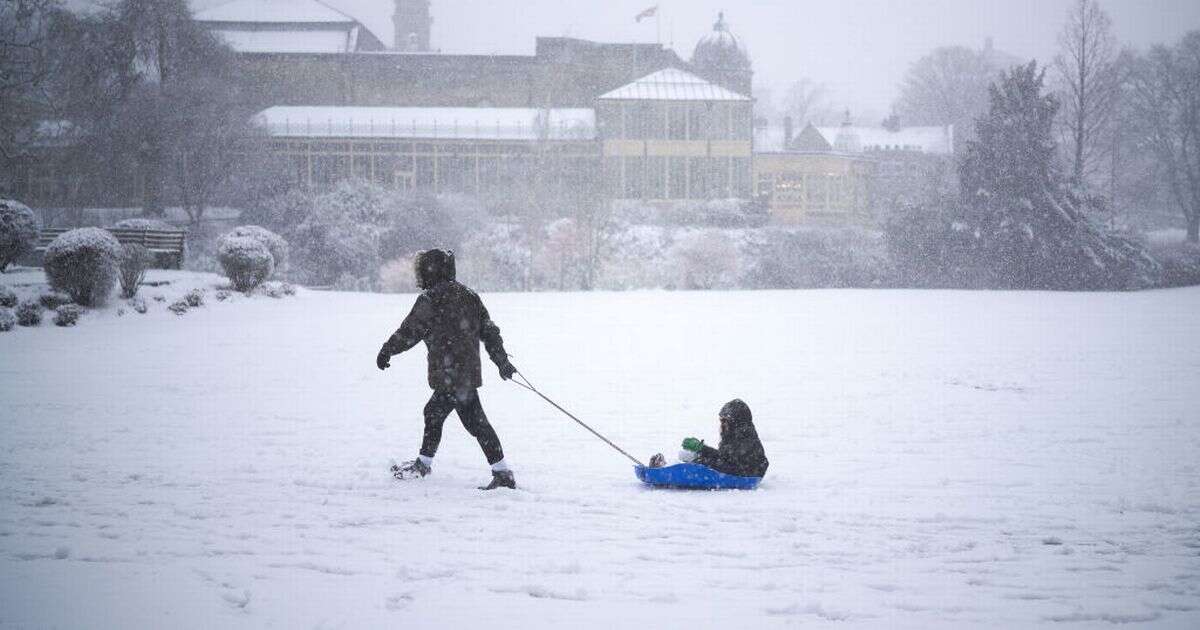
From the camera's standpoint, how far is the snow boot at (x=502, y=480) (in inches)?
237

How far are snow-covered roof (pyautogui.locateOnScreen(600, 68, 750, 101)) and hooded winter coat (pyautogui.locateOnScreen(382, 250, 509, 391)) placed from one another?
4060 cm

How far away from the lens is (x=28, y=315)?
15656mm

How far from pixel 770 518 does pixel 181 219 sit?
36.4 m

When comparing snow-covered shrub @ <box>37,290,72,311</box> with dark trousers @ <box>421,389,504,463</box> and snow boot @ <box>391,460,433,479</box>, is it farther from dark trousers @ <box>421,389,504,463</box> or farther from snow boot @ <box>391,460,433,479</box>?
dark trousers @ <box>421,389,504,463</box>

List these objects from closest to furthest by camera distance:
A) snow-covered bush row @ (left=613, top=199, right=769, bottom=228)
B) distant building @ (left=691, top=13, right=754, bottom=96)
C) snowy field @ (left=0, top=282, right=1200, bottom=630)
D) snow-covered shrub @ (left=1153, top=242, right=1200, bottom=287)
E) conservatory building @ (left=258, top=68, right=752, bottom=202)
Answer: snowy field @ (left=0, top=282, right=1200, bottom=630), snow-covered shrub @ (left=1153, top=242, right=1200, bottom=287), snow-covered bush row @ (left=613, top=199, right=769, bottom=228), conservatory building @ (left=258, top=68, right=752, bottom=202), distant building @ (left=691, top=13, right=754, bottom=96)

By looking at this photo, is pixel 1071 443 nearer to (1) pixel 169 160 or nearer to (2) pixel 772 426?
(2) pixel 772 426

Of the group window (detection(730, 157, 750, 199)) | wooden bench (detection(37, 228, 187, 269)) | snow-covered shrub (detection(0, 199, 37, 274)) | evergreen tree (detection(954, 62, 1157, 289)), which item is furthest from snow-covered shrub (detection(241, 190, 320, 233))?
evergreen tree (detection(954, 62, 1157, 289))

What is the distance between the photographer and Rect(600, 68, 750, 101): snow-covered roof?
4547 cm

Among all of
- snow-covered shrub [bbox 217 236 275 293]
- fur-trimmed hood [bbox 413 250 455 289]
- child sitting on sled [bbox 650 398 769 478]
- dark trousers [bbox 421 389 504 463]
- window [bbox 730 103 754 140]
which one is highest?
window [bbox 730 103 754 140]

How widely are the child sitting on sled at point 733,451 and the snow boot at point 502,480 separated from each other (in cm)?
99

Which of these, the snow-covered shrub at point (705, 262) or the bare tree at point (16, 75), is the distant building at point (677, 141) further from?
the bare tree at point (16, 75)

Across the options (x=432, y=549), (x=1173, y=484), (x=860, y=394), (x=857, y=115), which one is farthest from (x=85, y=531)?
(x=857, y=115)

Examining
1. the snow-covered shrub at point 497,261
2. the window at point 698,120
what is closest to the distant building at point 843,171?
the window at point 698,120

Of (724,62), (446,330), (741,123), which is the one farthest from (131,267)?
(724,62)
